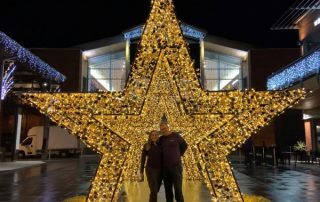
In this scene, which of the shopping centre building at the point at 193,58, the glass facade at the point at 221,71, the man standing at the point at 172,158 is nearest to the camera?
the man standing at the point at 172,158

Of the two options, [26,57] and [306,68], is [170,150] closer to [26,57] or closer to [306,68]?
[306,68]

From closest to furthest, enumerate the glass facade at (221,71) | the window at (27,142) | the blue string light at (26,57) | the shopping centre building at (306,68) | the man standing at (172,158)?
the man standing at (172,158) → the shopping centre building at (306,68) → the blue string light at (26,57) → the window at (27,142) → the glass facade at (221,71)

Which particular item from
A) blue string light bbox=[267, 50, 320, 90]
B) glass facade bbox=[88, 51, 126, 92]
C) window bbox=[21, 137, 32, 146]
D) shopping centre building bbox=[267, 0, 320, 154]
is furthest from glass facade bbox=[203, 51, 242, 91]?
window bbox=[21, 137, 32, 146]

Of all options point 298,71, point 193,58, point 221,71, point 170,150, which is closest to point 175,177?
point 170,150

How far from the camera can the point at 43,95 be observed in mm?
7152

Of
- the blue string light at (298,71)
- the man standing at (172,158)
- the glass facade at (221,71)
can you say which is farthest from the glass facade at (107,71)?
the man standing at (172,158)

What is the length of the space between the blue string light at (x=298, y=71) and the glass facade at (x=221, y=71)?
1457cm

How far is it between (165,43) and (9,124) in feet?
111

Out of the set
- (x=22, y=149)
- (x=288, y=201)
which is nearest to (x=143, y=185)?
(x=288, y=201)

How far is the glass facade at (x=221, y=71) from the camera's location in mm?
39562

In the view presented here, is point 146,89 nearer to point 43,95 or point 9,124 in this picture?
point 43,95

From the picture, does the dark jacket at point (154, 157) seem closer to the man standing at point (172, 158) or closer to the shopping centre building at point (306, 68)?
the man standing at point (172, 158)

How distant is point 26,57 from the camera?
78.9ft

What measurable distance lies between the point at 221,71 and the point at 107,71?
11697 millimetres
